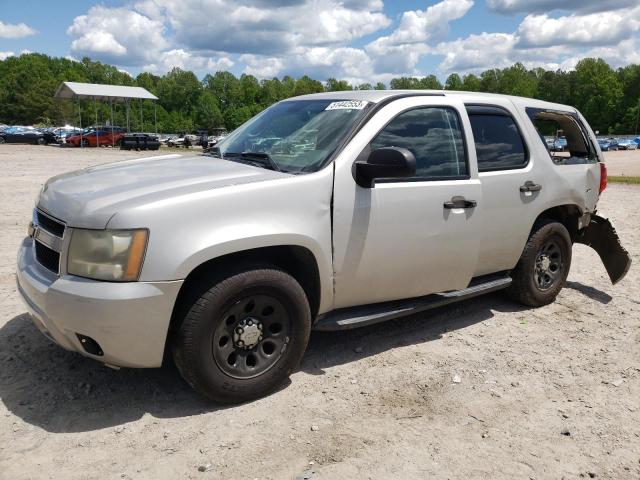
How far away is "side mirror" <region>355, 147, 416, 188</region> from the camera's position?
349 cm

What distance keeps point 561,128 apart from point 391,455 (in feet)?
14.1

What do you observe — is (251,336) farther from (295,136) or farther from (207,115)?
(207,115)

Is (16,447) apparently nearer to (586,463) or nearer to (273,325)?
(273,325)

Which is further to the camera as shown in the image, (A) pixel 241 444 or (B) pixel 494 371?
(B) pixel 494 371

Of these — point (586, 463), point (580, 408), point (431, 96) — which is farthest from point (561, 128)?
point (586, 463)

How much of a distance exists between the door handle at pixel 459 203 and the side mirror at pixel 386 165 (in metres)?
0.66

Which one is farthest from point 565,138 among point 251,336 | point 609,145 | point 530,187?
point 609,145

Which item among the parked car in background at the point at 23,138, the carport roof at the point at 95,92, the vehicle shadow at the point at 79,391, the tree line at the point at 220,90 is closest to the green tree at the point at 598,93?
the tree line at the point at 220,90

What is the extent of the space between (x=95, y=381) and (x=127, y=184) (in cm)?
131

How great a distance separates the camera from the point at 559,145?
17.8 ft

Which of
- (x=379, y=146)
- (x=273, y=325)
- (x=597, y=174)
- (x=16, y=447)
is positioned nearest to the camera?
(x=16, y=447)

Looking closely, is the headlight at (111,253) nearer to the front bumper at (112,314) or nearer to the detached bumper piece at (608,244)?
the front bumper at (112,314)

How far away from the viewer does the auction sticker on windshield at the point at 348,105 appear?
401 cm

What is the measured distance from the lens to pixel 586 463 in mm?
2982
